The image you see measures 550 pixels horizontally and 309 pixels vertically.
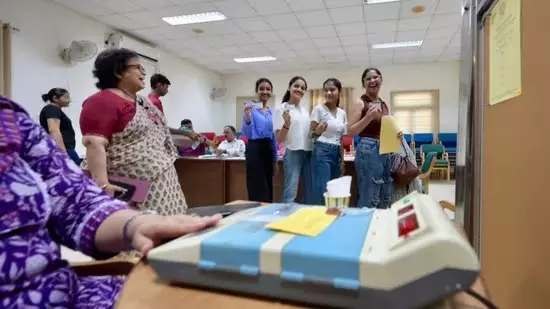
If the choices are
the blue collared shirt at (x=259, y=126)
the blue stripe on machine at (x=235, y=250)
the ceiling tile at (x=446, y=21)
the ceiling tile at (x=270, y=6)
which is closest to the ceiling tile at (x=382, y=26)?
the ceiling tile at (x=446, y=21)

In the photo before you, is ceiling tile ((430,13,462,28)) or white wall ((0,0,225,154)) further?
ceiling tile ((430,13,462,28))

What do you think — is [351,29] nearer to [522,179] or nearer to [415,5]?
[415,5]

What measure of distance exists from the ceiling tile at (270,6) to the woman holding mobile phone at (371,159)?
2719 millimetres

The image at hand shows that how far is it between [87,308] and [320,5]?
4.56m

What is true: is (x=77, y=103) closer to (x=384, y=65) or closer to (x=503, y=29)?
(x=503, y=29)

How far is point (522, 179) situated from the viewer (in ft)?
2.03

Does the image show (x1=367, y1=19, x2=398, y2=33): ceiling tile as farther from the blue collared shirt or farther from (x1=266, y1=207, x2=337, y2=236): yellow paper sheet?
(x1=266, y1=207, x2=337, y2=236): yellow paper sheet

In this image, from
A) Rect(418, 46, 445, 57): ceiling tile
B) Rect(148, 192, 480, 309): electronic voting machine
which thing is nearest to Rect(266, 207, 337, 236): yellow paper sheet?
Rect(148, 192, 480, 309): electronic voting machine

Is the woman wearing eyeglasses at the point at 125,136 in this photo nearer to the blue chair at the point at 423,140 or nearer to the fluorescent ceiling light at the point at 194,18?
the fluorescent ceiling light at the point at 194,18

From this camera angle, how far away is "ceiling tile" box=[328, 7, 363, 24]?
15.4ft

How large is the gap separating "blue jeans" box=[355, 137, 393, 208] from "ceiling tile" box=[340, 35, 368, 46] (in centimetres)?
416

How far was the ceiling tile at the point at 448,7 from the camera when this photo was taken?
4.41m

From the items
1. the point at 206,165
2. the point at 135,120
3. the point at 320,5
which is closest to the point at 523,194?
the point at 135,120

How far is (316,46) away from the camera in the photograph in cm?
646
